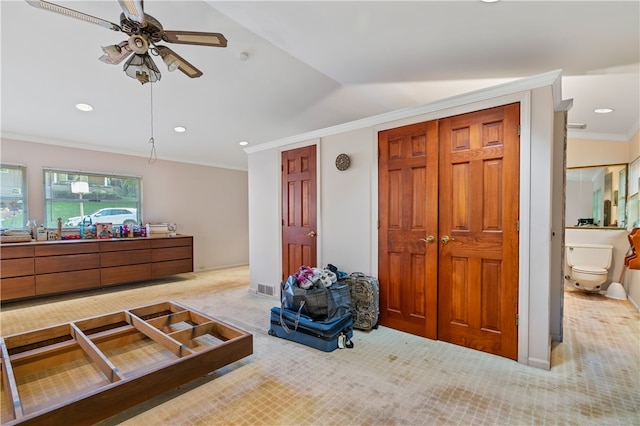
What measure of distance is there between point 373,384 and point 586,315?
304 centimetres

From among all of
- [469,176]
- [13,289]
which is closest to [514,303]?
[469,176]

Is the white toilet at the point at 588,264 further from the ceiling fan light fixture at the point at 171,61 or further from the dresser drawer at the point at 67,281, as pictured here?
the dresser drawer at the point at 67,281

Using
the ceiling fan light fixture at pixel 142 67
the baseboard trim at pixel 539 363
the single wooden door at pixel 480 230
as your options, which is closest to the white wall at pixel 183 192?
the ceiling fan light fixture at pixel 142 67

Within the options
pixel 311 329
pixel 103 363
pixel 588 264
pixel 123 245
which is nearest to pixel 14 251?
pixel 123 245

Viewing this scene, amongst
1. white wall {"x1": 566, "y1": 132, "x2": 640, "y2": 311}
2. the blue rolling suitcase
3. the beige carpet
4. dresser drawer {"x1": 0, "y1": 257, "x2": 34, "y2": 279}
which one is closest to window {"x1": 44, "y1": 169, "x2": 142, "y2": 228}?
dresser drawer {"x1": 0, "y1": 257, "x2": 34, "y2": 279}

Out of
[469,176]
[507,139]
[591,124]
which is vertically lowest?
[469,176]

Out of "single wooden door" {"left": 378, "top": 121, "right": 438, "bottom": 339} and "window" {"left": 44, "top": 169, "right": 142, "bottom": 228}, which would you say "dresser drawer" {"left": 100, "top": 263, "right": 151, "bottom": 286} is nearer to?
"window" {"left": 44, "top": 169, "right": 142, "bottom": 228}

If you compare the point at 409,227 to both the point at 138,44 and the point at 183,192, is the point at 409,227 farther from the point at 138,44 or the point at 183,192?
the point at 183,192

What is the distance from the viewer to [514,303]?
7.63 feet

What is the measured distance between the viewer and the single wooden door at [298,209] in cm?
377

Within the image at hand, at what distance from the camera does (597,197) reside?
171 inches

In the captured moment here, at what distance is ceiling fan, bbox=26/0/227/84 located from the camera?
64.6 inches

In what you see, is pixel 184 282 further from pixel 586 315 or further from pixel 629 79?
pixel 629 79

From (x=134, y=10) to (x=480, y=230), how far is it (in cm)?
284
